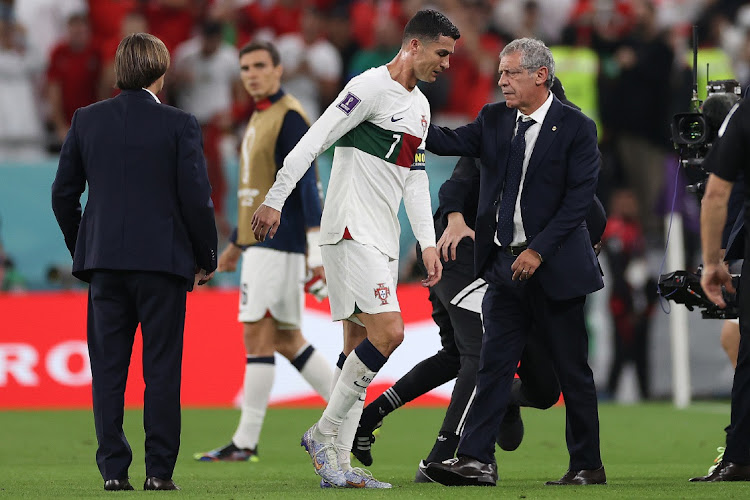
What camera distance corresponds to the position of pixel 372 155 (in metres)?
7.03

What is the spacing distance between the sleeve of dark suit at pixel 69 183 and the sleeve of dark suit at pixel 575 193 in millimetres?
→ 2352

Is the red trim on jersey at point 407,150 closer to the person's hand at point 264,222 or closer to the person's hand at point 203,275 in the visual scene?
the person's hand at point 264,222

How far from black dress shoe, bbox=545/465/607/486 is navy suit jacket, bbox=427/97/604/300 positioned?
953 mm

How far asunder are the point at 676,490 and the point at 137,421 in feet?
21.3

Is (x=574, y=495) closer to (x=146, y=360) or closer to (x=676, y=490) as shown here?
(x=676, y=490)

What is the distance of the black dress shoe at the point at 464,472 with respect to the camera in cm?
689

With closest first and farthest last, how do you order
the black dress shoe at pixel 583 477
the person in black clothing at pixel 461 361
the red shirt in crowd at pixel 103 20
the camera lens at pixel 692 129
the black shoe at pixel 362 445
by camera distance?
the black dress shoe at pixel 583 477, the person in black clothing at pixel 461 361, the camera lens at pixel 692 129, the black shoe at pixel 362 445, the red shirt in crowd at pixel 103 20

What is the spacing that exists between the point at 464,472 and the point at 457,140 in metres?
1.79

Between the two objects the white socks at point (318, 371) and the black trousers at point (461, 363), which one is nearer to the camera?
the black trousers at point (461, 363)

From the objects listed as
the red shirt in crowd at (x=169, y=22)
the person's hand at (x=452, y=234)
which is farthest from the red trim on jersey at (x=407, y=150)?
the red shirt in crowd at (x=169, y=22)

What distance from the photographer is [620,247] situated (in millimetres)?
15383

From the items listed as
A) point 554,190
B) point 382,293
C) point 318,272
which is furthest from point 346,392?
point 318,272

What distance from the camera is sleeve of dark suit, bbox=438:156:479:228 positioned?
24.9 ft

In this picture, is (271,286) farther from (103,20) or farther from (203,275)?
(103,20)
